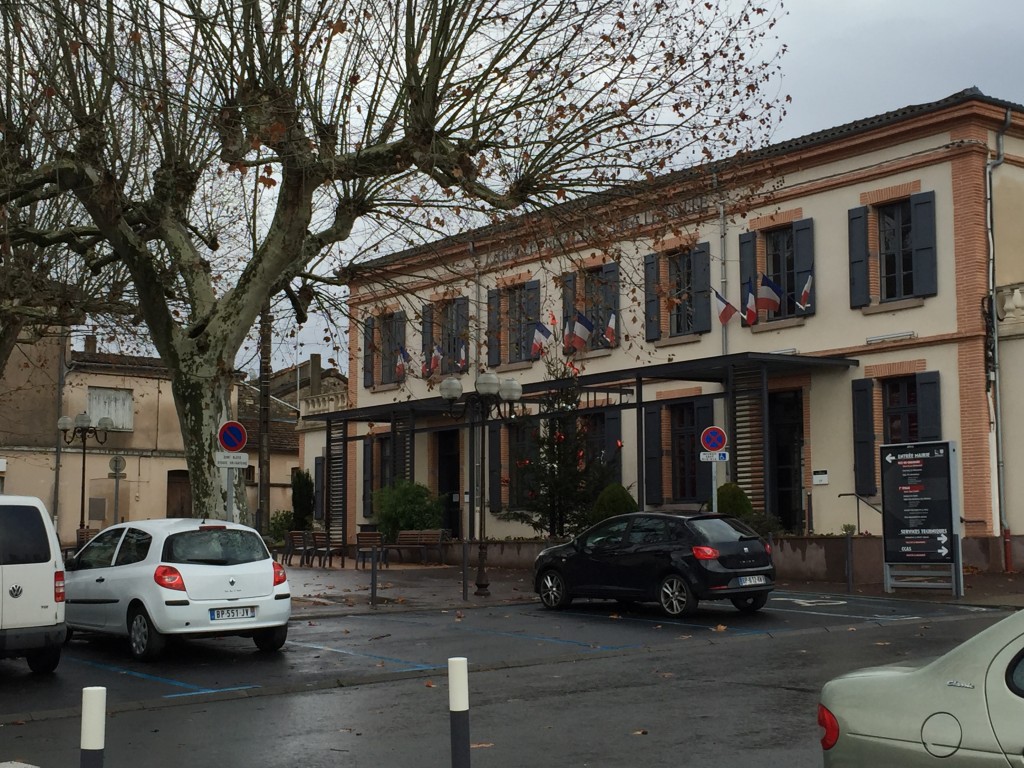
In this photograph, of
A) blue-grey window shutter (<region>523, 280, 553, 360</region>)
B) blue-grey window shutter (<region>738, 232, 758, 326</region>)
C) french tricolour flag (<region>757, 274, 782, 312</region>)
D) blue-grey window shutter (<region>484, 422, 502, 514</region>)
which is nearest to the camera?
french tricolour flag (<region>757, 274, 782, 312</region>)

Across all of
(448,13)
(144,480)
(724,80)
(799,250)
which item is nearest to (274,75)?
(448,13)

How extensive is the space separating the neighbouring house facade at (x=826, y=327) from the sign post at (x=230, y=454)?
368 centimetres

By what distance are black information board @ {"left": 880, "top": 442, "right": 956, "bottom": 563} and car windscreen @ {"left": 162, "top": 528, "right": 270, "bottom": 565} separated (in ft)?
35.5

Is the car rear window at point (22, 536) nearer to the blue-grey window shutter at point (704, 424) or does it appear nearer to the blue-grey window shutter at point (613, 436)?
the blue-grey window shutter at point (704, 424)

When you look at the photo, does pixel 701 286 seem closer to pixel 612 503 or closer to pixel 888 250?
pixel 888 250

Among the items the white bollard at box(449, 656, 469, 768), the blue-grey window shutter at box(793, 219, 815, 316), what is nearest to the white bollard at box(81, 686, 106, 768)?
the white bollard at box(449, 656, 469, 768)

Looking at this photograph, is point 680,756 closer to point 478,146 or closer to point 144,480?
point 478,146

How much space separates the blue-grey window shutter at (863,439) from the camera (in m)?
27.4

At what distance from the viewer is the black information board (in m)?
20.5

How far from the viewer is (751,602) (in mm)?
19000

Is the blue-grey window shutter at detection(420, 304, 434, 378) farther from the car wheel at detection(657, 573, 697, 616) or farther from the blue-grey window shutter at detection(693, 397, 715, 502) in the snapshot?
the car wheel at detection(657, 573, 697, 616)

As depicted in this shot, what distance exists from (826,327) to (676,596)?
12216mm

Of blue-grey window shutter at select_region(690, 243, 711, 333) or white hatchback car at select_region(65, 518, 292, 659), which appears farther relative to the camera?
blue-grey window shutter at select_region(690, 243, 711, 333)

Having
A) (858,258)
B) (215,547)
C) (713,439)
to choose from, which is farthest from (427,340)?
(215,547)
